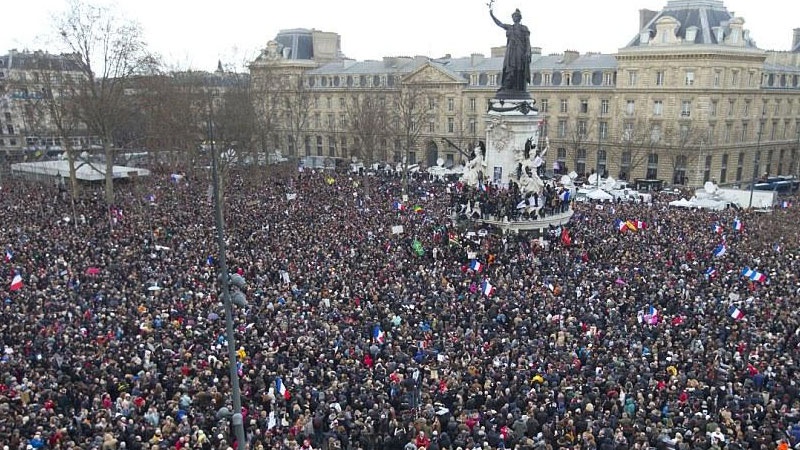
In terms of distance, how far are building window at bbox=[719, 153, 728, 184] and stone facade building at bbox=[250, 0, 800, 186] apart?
0.42 feet

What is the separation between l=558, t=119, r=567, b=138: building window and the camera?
214ft

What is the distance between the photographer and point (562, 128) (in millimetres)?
65500

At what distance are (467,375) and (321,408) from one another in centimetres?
389

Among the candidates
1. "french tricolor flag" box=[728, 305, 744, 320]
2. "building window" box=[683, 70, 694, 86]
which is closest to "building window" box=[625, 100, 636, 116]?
"building window" box=[683, 70, 694, 86]

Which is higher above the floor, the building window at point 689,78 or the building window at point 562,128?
the building window at point 689,78

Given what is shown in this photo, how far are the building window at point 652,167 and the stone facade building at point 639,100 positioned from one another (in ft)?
0.30

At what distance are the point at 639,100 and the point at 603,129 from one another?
14.3 feet

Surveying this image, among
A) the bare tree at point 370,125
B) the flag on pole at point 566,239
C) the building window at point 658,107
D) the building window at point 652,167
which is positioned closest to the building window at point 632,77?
the building window at point 658,107

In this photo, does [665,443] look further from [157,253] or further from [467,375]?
[157,253]

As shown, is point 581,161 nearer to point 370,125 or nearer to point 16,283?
point 370,125

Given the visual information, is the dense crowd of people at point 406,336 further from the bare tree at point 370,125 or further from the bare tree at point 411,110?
the bare tree at point 411,110

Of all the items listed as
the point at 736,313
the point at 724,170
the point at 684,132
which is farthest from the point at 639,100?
the point at 736,313

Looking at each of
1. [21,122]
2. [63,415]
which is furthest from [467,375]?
[21,122]

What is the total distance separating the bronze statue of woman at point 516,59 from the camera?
3556cm
